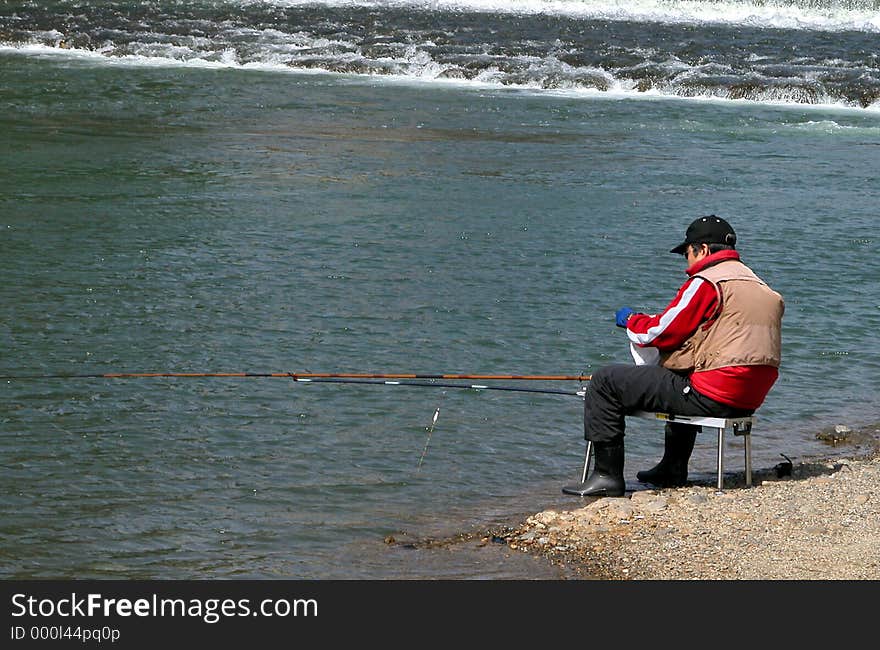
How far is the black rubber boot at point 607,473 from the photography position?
7211mm

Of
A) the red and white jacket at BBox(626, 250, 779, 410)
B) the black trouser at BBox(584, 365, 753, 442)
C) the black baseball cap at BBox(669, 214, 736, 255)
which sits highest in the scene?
the black baseball cap at BBox(669, 214, 736, 255)

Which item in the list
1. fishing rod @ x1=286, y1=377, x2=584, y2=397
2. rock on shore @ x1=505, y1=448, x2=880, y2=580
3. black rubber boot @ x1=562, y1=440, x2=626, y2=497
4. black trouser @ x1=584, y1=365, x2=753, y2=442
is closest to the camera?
rock on shore @ x1=505, y1=448, x2=880, y2=580

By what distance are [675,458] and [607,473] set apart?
1.43 ft

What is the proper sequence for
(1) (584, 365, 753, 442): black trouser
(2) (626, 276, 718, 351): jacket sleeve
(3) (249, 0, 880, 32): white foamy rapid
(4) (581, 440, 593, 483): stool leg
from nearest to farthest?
(2) (626, 276, 718, 351): jacket sleeve
(1) (584, 365, 753, 442): black trouser
(4) (581, 440, 593, 483): stool leg
(3) (249, 0, 880, 32): white foamy rapid

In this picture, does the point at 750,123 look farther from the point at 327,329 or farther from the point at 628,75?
the point at 327,329

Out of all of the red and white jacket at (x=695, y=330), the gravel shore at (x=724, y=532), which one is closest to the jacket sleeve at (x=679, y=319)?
the red and white jacket at (x=695, y=330)

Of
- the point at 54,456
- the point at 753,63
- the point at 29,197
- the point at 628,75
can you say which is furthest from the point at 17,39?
the point at 54,456

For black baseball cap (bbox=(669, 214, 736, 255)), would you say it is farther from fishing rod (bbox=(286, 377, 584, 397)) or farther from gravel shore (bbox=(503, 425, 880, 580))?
gravel shore (bbox=(503, 425, 880, 580))

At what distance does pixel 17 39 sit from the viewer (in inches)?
1223

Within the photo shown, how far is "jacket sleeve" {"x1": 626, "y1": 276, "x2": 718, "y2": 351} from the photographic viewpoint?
689cm

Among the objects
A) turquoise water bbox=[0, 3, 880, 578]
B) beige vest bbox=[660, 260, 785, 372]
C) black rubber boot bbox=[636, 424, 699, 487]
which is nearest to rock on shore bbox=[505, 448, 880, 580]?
black rubber boot bbox=[636, 424, 699, 487]

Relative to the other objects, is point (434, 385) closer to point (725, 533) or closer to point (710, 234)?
point (710, 234)

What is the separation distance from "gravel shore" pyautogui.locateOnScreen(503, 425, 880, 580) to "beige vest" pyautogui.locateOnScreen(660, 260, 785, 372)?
0.69 metres

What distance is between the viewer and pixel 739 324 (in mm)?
6941
